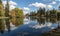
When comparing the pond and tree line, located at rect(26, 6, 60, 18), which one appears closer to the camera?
the pond

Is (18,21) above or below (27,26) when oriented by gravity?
above

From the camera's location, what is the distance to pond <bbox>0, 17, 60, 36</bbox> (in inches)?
158

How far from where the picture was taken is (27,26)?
13.5 ft

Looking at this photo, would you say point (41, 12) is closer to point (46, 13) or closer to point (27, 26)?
point (46, 13)

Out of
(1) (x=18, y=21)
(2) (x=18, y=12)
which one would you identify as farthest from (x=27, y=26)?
(2) (x=18, y=12)

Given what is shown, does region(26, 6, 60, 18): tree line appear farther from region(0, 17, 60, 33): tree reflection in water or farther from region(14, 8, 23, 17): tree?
region(14, 8, 23, 17): tree

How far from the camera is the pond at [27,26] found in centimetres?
400

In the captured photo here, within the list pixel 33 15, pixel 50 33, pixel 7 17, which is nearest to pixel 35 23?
pixel 33 15

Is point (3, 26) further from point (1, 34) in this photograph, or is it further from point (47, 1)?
point (47, 1)

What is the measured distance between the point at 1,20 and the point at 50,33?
1496 millimetres

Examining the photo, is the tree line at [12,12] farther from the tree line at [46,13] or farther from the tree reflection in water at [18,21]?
the tree line at [46,13]

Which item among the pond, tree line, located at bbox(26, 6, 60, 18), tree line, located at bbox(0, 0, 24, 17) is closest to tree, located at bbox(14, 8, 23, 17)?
tree line, located at bbox(0, 0, 24, 17)

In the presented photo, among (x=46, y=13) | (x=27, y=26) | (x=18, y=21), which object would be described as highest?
(x=46, y=13)

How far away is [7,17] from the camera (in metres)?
4.32
